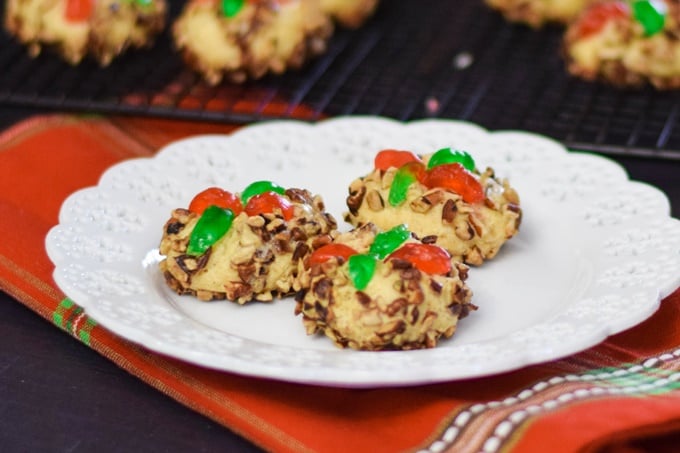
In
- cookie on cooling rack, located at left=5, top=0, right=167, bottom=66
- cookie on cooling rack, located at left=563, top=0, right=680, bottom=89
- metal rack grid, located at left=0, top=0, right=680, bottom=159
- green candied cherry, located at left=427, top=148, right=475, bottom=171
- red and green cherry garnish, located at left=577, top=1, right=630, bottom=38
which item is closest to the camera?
green candied cherry, located at left=427, top=148, right=475, bottom=171

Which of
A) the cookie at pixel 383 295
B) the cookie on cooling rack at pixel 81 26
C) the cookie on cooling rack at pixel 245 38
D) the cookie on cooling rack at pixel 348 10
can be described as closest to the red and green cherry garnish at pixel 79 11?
the cookie on cooling rack at pixel 81 26

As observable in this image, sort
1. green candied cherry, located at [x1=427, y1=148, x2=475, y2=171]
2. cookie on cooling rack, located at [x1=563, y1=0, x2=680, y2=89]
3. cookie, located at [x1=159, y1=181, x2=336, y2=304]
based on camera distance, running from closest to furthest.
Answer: cookie, located at [x1=159, y1=181, x2=336, y2=304], green candied cherry, located at [x1=427, y1=148, x2=475, y2=171], cookie on cooling rack, located at [x1=563, y1=0, x2=680, y2=89]

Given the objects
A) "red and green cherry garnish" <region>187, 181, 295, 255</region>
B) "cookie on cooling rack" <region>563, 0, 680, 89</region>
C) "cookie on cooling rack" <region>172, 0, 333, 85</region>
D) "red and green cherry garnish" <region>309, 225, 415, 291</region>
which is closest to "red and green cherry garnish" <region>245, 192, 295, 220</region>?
"red and green cherry garnish" <region>187, 181, 295, 255</region>

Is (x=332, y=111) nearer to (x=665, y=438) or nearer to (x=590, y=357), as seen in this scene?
(x=590, y=357)

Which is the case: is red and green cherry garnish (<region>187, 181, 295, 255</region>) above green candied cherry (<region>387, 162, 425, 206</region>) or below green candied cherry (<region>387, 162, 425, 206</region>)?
above

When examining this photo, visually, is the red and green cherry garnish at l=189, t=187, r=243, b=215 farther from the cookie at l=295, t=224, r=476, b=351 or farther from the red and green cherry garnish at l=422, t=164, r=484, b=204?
the red and green cherry garnish at l=422, t=164, r=484, b=204

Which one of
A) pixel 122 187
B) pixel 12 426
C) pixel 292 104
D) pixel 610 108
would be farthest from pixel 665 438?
pixel 292 104

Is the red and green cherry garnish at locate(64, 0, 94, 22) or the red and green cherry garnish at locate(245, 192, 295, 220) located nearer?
the red and green cherry garnish at locate(245, 192, 295, 220)

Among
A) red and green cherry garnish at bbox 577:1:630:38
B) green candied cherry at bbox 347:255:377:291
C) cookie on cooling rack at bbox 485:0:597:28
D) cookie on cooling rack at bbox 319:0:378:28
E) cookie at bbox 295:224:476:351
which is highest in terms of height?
green candied cherry at bbox 347:255:377:291
